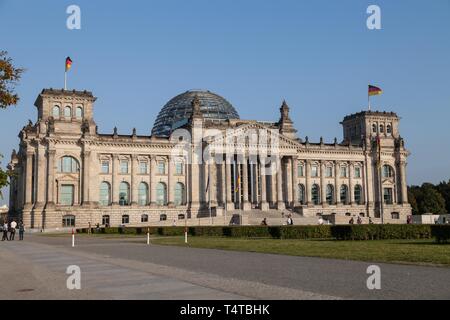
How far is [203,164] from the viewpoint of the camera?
104 meters

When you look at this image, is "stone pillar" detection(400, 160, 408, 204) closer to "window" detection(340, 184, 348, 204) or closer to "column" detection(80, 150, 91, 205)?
"window" detection(340, 184, 348, 204)

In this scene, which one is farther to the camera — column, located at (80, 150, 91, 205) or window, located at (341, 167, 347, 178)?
window, located at (341, 167, 347, 178)

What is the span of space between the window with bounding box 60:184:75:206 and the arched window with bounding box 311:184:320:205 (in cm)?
5054

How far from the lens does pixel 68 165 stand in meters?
97.2

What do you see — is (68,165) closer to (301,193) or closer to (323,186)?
(301,193)

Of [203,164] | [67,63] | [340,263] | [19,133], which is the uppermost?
[67,63]

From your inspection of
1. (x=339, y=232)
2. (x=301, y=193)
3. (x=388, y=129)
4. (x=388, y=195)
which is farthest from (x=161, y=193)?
(x=339, y=232)

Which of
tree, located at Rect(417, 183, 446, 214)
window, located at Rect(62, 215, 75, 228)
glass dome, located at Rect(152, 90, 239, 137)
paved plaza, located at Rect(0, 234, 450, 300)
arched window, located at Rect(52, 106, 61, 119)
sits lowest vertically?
paved plaza, located at Rect(0, 234, 450, 300)

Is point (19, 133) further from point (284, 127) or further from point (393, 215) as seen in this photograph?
point (393, 215)

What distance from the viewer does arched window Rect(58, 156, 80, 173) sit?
9662 cm

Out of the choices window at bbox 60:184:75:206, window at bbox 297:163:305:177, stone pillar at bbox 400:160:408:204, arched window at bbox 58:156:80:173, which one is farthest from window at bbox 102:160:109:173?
stone pillar at bbox 400:160:408:204
